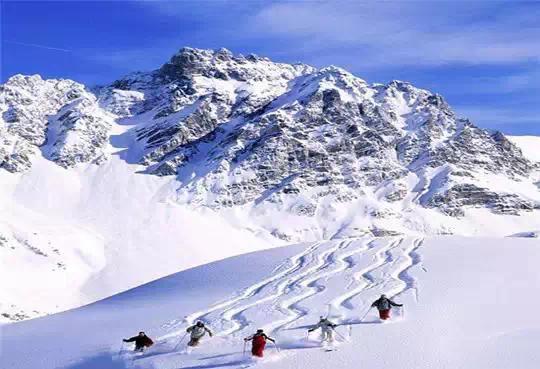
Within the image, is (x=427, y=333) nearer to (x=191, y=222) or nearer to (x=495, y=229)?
(x=191, y=222)

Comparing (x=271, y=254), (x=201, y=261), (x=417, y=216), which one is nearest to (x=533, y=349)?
(x=271, y=254)

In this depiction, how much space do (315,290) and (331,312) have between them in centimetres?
392

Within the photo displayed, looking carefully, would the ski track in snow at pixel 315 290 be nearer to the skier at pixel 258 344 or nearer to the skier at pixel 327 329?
the skier at pixel 327 329

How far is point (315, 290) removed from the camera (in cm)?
2708

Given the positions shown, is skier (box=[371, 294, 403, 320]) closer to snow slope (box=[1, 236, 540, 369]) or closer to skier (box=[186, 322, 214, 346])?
snow slope (box=[1, 236, 540, 369])

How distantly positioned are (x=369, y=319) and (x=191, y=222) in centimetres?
13783

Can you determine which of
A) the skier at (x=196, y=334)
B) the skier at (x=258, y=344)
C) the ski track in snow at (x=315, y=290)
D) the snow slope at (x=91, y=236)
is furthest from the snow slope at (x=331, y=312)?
the snow slope at (x=91, y=236)

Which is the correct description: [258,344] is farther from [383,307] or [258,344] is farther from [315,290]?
[315,290]

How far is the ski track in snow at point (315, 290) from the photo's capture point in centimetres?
2234

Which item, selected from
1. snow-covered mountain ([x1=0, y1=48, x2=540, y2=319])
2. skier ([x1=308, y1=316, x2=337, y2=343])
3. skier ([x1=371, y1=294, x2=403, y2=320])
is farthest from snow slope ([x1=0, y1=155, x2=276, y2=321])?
skier ([x1=308, y1=316, x2=337, y2=343])

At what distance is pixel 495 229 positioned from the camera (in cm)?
17250

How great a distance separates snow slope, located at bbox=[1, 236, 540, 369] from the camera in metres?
18.7

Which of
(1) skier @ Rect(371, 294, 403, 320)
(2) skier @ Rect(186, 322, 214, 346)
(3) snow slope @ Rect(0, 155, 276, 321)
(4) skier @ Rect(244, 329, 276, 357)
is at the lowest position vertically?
(4) skier @ Rect(244, 329, 276, 357)

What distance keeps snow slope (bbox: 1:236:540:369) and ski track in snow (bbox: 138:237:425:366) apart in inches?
2.0
